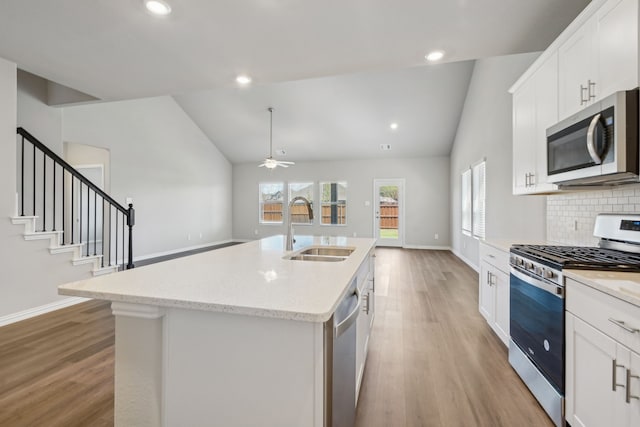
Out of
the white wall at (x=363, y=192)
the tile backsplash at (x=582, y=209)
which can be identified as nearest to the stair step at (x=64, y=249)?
the tile backsplash at (x=582, y=209)

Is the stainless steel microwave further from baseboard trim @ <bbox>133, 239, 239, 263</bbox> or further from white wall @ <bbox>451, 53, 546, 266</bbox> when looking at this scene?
baseboard trim @ <bbox>133, 239, 239, 263</bbox>

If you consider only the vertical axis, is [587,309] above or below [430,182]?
below

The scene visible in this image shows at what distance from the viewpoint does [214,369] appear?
1.05 meters

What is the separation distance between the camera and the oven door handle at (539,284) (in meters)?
1.54

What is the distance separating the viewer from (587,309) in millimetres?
1329

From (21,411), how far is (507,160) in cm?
493

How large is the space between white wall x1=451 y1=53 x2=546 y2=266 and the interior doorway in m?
2.43

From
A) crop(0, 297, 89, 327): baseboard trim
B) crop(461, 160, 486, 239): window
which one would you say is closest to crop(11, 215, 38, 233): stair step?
crop(0, 297, 89, 327): baseboard trim

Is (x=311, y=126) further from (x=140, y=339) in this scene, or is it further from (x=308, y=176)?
(x=140, y=339)

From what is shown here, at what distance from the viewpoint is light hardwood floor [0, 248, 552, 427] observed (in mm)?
1664

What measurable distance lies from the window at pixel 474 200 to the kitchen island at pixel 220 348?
15.2 feet

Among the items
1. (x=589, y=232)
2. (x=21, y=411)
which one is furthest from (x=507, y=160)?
(x=21, y=411)

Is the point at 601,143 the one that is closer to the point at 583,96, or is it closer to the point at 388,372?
the point at 583,96

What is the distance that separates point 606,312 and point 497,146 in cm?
346
